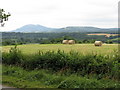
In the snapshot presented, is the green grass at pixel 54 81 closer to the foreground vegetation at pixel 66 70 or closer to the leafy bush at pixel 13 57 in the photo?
the foreground vegetation at pixel 66 70

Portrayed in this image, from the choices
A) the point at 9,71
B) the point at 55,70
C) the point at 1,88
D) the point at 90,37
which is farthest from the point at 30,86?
the point at 90,37

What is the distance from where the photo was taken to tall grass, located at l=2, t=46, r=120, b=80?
8.07 meters

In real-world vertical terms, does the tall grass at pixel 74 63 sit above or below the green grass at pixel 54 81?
above

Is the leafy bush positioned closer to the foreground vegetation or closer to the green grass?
the foreground vegetation

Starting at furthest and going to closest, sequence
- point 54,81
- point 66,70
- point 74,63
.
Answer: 1. point 66,70
2. point 74,63
3. point 54,81

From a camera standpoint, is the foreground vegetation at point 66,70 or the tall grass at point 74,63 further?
the tall grass at point 74,63

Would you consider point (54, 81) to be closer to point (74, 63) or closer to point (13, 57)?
point (74, 63)

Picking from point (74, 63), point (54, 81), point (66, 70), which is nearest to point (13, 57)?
point (66, 70)

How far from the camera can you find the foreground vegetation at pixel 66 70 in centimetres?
745

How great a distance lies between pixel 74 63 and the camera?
8961 mm

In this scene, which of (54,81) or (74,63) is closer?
(54,81)

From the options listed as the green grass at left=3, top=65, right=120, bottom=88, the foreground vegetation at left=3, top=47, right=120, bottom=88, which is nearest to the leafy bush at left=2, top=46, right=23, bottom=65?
the foreground vegetation at left=3, top=47, right=120, bottom=88

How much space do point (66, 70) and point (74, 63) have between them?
0.48 metres

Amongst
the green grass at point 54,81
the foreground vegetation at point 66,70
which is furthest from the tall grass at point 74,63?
the green grass at point 54,81
